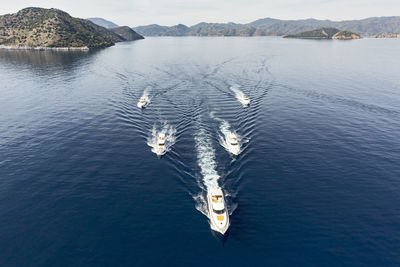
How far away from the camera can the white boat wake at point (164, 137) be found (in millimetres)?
67819

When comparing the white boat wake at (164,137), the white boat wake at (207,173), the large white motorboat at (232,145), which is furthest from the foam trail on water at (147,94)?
the large white motorboat at (232,145)

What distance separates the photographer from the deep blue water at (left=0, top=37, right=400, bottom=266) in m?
40.0

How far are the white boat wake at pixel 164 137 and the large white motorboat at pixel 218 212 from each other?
25.5 m

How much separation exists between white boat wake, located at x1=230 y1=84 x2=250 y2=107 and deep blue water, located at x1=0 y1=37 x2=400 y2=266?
3.18 metres

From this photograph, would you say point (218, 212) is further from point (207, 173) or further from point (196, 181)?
point (207, 173)

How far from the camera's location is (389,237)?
4250 centimetres

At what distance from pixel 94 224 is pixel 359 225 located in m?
56.4

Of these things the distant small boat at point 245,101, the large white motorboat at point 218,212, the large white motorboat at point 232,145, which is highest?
the distant small boat at point 245,101

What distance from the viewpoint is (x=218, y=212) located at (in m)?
44.5

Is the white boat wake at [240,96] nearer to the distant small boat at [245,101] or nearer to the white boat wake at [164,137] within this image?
the distant small boat at [245,101]

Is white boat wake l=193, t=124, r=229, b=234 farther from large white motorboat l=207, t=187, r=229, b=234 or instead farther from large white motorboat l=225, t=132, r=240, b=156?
large white motorboat l=225, t=132, r=240, b=156

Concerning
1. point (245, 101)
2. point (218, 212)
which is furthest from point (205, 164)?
point (245, 101)

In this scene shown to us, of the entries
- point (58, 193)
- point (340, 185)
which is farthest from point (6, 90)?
point (340, 185)

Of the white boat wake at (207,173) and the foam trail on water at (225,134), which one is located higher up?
the foam trail on water at (225,134)
